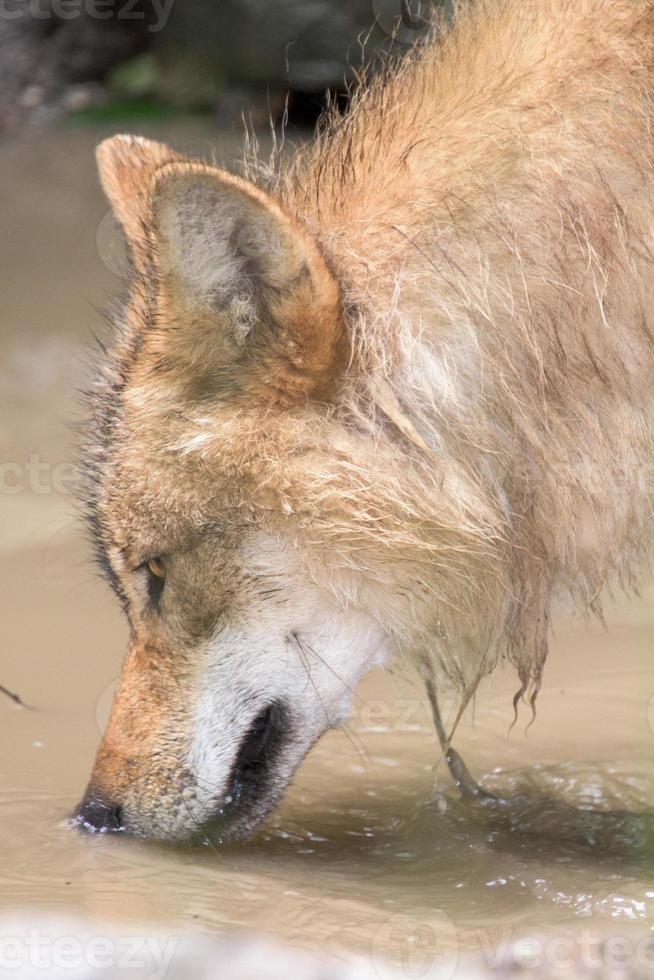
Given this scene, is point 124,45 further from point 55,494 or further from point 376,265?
point 376,265

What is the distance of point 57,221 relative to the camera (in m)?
8.91

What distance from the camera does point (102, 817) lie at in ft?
11.1

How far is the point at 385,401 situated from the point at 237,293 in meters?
0.41

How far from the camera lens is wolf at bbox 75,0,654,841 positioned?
3.02 m

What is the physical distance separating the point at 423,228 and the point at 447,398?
→ 1.30ft

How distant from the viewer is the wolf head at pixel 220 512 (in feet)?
9.51

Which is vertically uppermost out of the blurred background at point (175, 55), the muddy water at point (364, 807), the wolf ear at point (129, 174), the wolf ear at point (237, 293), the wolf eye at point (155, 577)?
the blurred background at point (175, 55)

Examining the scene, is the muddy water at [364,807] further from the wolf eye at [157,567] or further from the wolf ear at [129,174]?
the wolf ear at [129,174]

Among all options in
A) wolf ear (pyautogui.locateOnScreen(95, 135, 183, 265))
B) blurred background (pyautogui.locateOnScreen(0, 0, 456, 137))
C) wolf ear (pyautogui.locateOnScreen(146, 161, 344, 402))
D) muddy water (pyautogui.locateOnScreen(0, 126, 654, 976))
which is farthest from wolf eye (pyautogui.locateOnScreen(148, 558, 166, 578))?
blurred background (pyautogui.locateOnScreen(0, 0, 456, 137))

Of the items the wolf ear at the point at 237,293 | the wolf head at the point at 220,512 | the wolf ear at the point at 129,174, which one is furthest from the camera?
the wolf ear at the point at 129,174

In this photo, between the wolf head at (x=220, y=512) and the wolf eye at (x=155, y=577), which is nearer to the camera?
the wolf head at (x=220, y=512)

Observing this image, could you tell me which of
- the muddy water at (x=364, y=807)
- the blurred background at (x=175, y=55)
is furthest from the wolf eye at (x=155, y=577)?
the blurred background at (x=175, y=55)

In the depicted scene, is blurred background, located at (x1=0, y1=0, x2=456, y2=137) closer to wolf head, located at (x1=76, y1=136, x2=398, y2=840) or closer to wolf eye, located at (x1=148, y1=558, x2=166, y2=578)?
wolf head, located at (x1=76, y1=136, x2=398, y2=840)

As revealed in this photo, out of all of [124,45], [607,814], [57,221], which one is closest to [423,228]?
[607,814]
